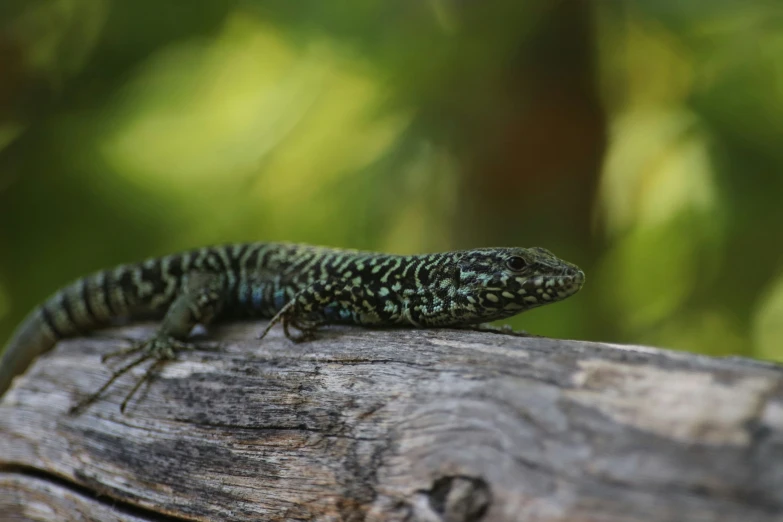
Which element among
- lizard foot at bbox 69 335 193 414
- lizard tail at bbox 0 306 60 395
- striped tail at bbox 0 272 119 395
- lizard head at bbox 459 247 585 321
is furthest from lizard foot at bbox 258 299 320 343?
lizard tail at bbox 0 306 60 395

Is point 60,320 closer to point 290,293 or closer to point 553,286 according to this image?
point 290,293

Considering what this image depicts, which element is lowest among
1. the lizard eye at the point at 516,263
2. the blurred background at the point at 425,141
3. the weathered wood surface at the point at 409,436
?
the weathered wood surface at the point at 409,436

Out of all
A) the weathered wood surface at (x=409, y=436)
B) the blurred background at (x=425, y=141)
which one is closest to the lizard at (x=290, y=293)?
the weathered wood surface at (x=409, y=436)

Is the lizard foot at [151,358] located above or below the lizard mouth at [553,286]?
below

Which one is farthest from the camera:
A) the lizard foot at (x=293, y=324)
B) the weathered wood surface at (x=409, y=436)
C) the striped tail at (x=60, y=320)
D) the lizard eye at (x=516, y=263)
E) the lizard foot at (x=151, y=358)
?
the striped tail at (x=60, y=320)

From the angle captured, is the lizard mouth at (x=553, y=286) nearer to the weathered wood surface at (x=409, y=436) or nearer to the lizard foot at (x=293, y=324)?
the weathered wood surface at (x=409, y=436)

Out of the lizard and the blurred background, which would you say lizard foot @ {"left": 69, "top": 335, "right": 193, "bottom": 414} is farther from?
the blurred background

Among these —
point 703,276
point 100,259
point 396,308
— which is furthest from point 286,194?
point 703,276
